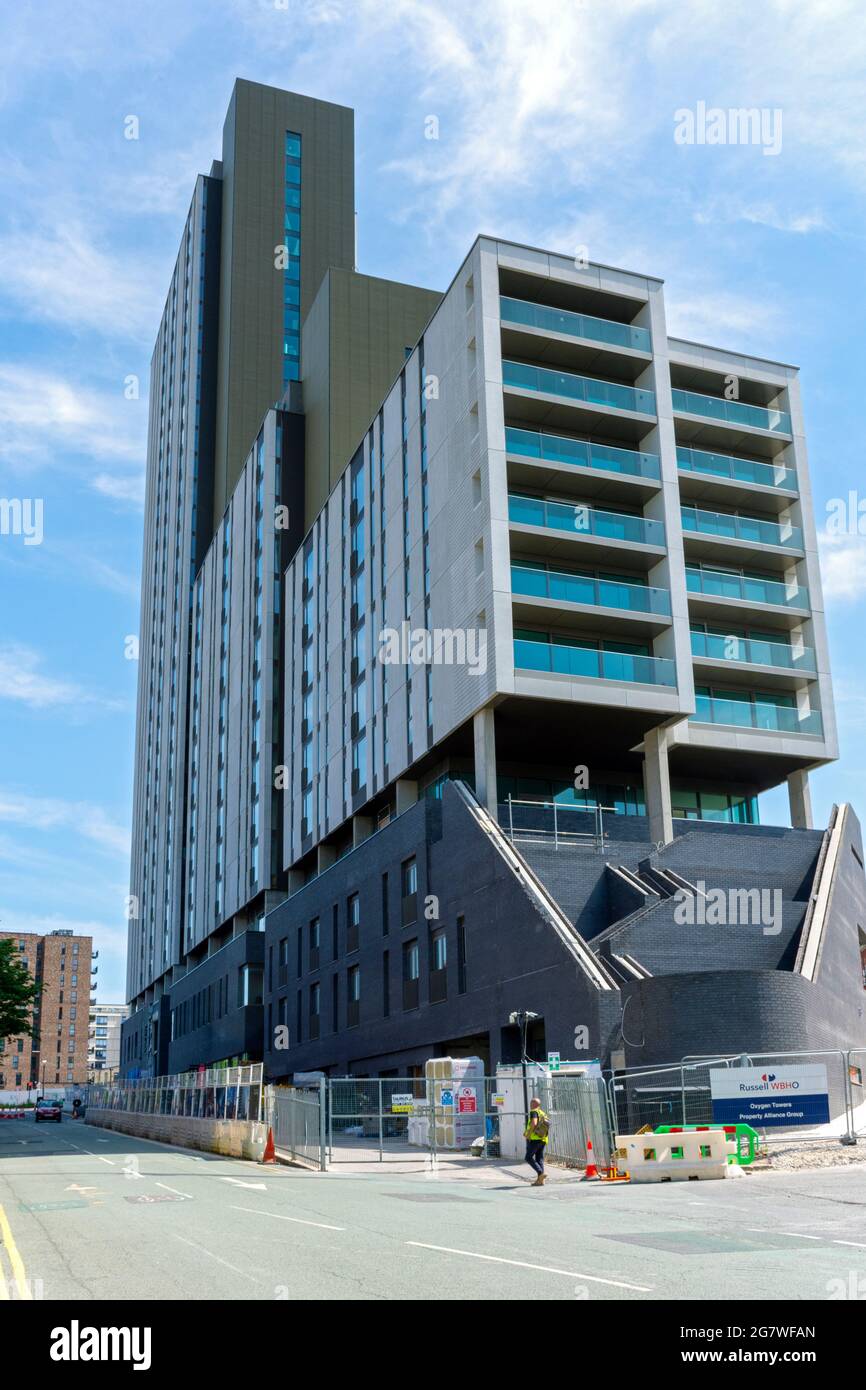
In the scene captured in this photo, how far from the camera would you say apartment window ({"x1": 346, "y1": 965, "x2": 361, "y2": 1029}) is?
50.9 meters

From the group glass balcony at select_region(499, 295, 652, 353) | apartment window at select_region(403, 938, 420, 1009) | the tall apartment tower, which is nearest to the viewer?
glass balcony at select_region(499, 295, 652, 353)

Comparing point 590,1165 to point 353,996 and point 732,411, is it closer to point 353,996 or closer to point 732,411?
point 353,996

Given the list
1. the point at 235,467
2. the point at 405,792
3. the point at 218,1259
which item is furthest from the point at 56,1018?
the point at 218,1259

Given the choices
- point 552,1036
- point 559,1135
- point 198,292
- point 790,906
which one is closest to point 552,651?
point 790,906

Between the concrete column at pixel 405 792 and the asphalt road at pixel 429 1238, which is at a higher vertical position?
the concrete column at pixel 405 792

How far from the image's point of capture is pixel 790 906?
120ft

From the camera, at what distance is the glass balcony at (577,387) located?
143ft

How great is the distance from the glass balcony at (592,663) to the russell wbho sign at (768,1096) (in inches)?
661

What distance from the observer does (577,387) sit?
4447 cm

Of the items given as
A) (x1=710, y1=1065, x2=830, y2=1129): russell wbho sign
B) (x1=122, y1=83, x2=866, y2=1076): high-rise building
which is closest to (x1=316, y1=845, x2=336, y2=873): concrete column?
(x1=122, y1=83, x2=866, y2=1076): high-rise building

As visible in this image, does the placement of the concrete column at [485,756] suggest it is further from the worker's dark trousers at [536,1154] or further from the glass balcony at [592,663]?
the worker's dark trousers at [536,1154]

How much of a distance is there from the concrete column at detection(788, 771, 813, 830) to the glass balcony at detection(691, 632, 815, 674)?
3891mm

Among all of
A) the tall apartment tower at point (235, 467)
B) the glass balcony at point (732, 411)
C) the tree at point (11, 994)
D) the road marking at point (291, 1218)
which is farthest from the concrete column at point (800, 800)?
the tree at point (11, 994)

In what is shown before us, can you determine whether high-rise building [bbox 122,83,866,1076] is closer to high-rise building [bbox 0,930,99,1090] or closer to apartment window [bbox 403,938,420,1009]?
apartment window [bbox 403,938,420,1009]
